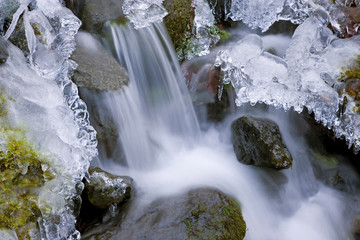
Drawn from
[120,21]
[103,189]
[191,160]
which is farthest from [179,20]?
[103,189]

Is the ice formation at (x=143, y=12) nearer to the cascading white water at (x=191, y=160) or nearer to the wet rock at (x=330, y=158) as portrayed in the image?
the cascading white water at (x=191, y=160)

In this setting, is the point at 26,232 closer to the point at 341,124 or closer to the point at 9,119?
the point at 9,119

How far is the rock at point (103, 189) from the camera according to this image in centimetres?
344

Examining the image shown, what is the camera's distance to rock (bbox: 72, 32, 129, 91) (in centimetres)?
405

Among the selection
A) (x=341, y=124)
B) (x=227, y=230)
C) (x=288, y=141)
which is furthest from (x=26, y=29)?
(x=341, y=124)

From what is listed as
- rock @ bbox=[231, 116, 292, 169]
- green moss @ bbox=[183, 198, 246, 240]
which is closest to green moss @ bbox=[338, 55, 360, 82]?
rock @ bbox=[231, 116, 292, 169]

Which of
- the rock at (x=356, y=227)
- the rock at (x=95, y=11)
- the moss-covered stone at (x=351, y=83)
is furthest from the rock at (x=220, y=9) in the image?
the rock at (x=356, y=227)

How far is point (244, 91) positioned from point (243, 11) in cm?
239

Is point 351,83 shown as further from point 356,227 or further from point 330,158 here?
point 356,227

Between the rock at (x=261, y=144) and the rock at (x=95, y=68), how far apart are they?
1630 mm

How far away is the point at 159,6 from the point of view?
5.40 metres

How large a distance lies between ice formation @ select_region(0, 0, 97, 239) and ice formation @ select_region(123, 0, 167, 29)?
825 millimetres

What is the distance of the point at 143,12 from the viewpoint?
512cm

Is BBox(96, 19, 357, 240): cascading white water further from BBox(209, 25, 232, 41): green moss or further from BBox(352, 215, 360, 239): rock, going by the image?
BBox(209, 25, 232, 41): green moss
